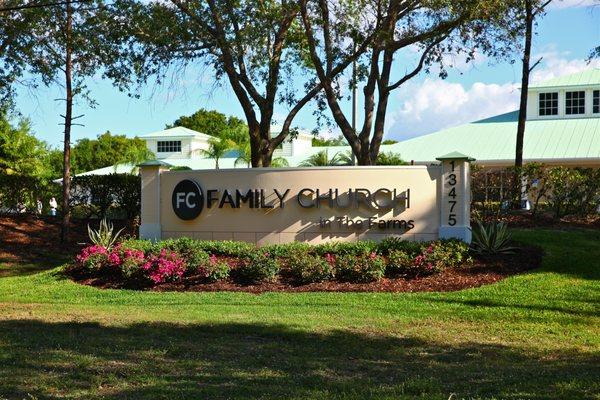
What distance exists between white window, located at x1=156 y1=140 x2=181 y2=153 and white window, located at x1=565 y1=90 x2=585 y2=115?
24.0 m

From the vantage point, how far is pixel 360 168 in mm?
17188

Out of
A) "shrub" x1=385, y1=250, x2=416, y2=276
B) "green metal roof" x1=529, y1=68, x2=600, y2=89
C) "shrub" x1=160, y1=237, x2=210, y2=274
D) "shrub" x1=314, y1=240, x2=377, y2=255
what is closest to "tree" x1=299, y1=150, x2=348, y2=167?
"green metal roof" x1=529, y1=68, x2=600, y2=89

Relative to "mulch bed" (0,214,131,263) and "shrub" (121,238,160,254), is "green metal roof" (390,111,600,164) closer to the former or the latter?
"mulch bed" (0,214,131,263)

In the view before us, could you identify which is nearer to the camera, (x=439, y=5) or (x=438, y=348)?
(x=438, y=348)

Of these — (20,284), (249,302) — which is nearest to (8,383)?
(249,302)

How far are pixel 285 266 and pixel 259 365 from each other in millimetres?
7131

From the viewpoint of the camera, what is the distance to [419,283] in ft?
46.6

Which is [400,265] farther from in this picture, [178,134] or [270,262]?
[178,134]

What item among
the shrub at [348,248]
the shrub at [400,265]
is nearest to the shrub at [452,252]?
the shrub at [400,265]

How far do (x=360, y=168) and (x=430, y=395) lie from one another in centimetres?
1101

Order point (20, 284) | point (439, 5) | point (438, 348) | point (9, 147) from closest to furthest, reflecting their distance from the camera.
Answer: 1. point (438, 348)
2. point (20, 284)
3. point (439, 5)
4. point (9, 147)

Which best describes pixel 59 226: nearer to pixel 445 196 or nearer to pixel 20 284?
pixel 20 284

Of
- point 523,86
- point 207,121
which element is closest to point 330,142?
point 207,121

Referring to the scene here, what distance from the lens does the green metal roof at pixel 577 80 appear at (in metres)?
35.3
